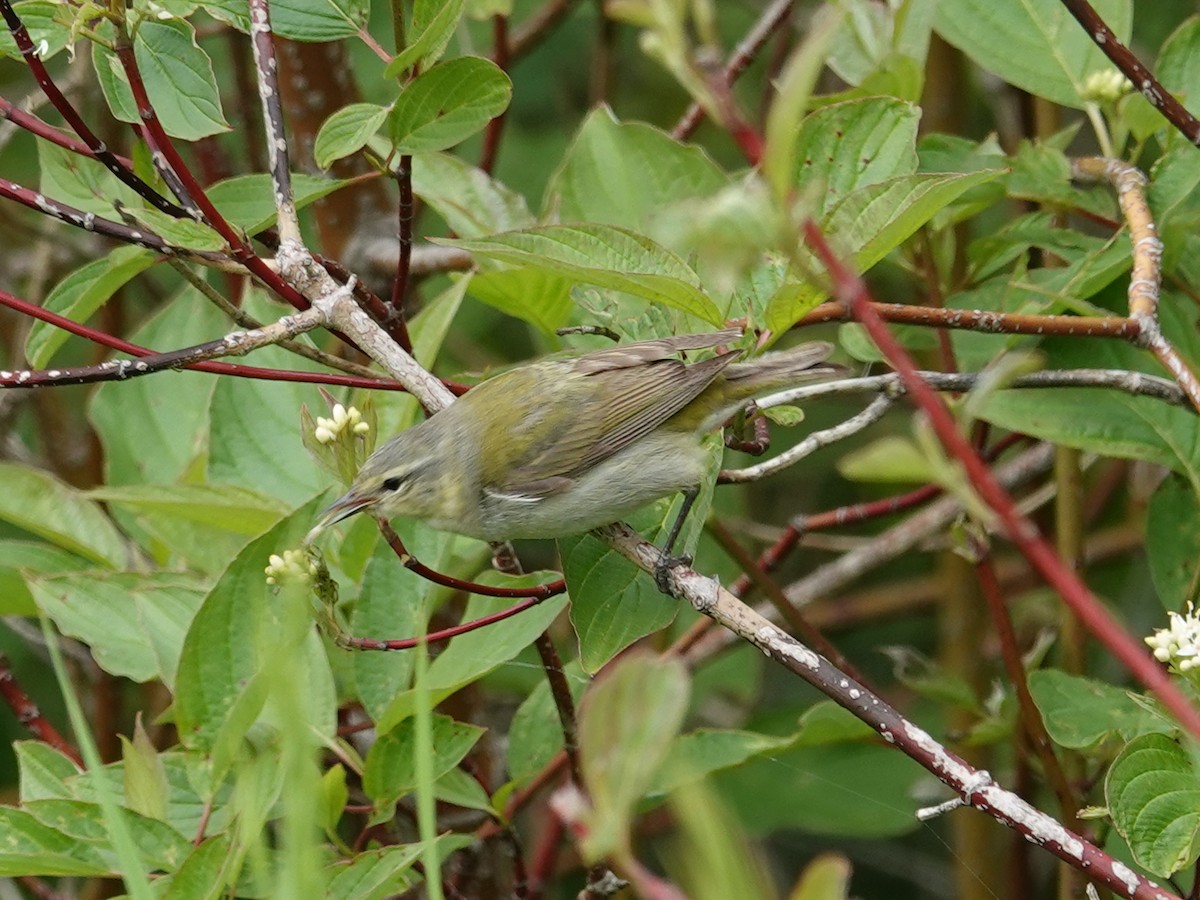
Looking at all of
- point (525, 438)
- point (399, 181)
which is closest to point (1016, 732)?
point (525, 438)

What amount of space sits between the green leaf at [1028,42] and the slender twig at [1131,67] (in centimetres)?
47

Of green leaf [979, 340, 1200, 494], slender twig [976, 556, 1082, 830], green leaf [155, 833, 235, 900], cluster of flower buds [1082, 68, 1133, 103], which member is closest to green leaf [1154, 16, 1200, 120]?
cluster of flower buds [1082, 68, 1133, 103]

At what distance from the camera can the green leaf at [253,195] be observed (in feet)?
7.82

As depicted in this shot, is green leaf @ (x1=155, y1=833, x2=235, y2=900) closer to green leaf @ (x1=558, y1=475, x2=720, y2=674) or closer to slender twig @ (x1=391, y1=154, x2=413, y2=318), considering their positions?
green leaf @ (x1=558, y1=475, x2=720, y2=674)

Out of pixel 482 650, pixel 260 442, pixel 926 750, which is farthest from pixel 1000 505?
pixel 260 442

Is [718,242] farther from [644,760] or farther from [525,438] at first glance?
[525,438]

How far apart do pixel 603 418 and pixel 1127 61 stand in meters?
1.25

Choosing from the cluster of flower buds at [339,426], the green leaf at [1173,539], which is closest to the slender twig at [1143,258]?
the green leaf at [1173,539]

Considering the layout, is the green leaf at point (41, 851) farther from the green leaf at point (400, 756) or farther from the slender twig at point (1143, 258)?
the slender twig at point (1143, 258)

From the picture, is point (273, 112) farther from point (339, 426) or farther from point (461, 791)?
point (461, 791)

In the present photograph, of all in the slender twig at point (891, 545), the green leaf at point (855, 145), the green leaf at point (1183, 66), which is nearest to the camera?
the green leaf at point (855, 145)

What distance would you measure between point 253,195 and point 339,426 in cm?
57

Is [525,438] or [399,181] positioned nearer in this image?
[399,181]

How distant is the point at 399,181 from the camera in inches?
90.7
